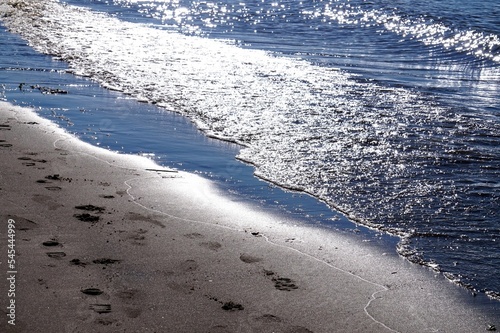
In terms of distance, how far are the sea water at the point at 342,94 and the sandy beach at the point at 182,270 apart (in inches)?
24.9

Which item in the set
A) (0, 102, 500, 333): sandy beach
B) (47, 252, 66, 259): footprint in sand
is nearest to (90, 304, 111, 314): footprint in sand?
(0, 102, 500, 333): sandy beach

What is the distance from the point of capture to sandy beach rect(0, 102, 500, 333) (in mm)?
4680

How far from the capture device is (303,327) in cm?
468

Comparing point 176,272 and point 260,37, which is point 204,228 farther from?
point 260,37

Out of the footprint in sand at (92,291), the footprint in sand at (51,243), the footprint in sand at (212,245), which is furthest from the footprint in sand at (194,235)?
the footprint in sand at (92,291)

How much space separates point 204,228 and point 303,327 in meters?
1.81

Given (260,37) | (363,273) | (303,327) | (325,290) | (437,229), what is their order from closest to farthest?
(303,327) < (325,290) < (363,273) < (437,229) < (260,37)

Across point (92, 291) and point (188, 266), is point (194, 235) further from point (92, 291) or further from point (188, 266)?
point (92, 291)

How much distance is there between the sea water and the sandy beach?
63cm

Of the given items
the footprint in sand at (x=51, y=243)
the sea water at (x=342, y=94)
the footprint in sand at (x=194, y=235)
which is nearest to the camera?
the footprint in sand at (x=51, y=243)

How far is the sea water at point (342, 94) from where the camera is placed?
7.07 m

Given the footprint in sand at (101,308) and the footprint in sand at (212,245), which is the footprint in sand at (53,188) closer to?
the footprint in sand at (212,245)

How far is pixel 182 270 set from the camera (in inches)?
210

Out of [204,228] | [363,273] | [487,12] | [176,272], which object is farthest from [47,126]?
[487,12]
